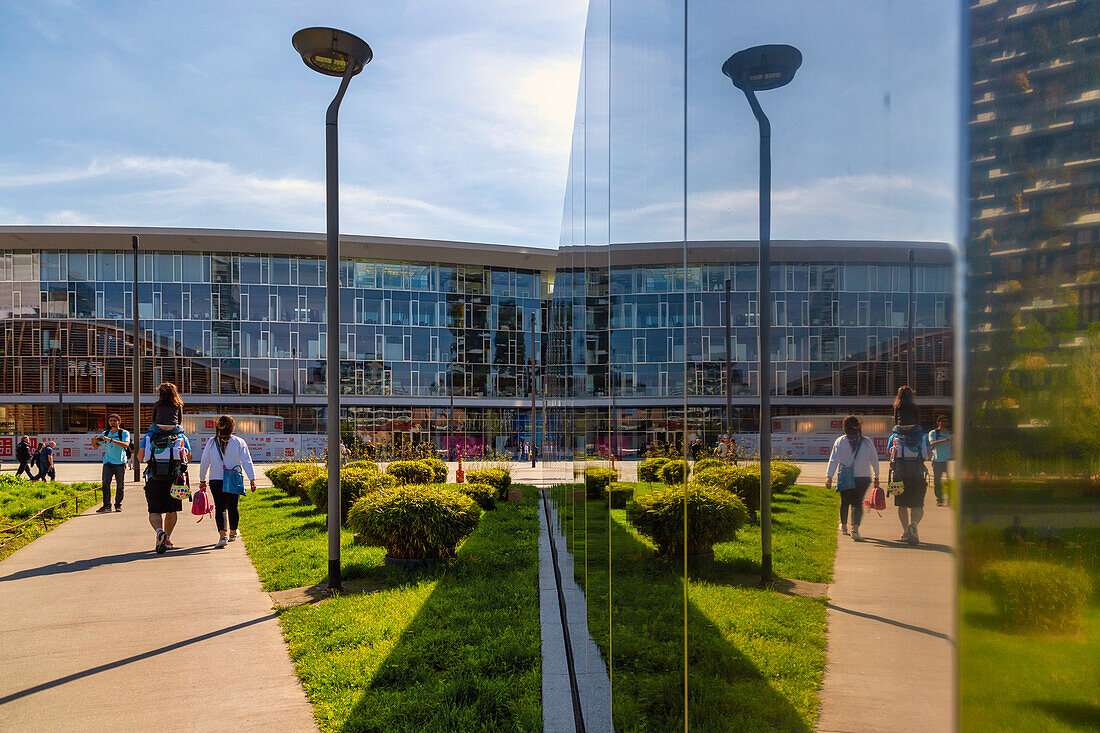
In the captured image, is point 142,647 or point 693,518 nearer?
point 693,518

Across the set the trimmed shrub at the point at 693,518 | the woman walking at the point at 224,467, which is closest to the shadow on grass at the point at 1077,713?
the trimmed shrub at the point at 693,518

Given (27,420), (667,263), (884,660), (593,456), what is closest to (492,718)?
(593,456)

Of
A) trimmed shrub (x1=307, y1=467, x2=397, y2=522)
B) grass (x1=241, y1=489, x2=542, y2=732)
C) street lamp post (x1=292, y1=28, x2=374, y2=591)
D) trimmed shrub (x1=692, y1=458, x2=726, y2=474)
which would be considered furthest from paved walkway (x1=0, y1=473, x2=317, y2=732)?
trimmed shrub (x1=692, y1=458, x2=726, y2=474)

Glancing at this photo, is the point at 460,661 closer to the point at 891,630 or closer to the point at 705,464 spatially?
the point at 705,464

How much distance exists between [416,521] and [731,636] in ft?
23.6

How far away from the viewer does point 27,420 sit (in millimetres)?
44531

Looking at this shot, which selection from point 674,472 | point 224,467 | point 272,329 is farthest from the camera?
point 272,329

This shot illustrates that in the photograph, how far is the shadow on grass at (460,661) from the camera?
4.12 m

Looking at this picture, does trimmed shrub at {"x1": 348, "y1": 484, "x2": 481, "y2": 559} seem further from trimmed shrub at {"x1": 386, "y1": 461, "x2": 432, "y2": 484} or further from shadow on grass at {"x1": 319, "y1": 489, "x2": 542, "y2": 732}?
trimmed shrub at {"x1": 386, "y1": 461, "x2": 432, "y2": 484}

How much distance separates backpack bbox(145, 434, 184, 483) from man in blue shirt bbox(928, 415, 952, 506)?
33.2ft

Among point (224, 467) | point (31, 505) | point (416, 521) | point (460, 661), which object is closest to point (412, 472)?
point (224, 467)

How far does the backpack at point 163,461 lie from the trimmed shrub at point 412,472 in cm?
710

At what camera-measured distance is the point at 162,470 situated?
364 inches

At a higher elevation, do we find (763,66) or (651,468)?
(763,66)
